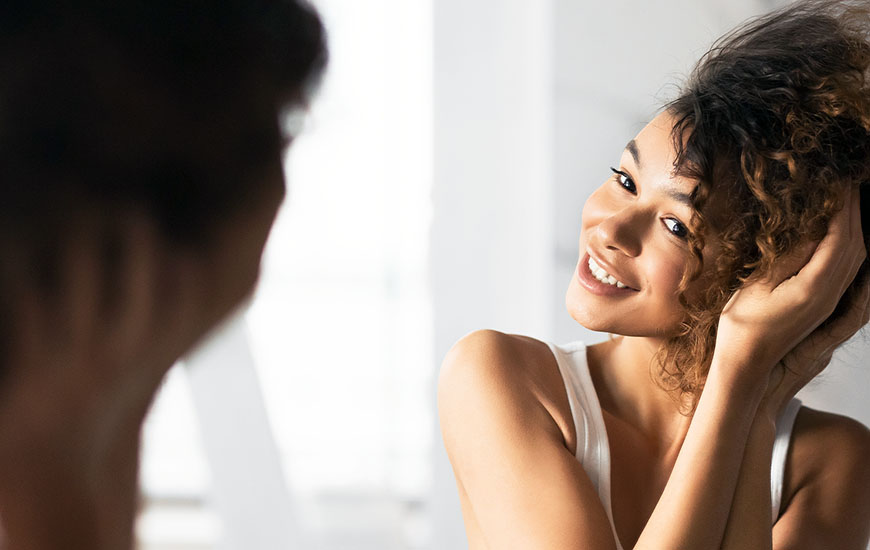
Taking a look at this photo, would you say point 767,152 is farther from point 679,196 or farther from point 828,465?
point 828,465

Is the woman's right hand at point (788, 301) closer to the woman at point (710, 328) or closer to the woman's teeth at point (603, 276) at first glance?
the woman at point (710, 328)

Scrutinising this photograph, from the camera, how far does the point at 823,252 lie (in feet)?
3.14

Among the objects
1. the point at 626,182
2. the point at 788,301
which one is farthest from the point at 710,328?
the point at 626,182

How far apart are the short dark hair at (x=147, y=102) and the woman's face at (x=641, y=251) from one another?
33.3 inches

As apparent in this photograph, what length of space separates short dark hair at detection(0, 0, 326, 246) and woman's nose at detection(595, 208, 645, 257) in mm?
840

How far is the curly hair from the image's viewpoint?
0.94m

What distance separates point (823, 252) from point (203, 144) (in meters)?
0.93

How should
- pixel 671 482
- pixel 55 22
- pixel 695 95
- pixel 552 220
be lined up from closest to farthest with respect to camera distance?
1. pixel 55 22
2. pixel 671 482
3. pixel 695 95
4. pixel 552 220

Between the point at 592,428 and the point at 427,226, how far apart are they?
1.06 meters

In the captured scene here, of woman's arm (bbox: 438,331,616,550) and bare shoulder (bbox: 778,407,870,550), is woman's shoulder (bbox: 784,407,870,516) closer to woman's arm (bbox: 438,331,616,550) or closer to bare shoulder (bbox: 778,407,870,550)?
bare shoulder (bbox: 778,407,870,550)

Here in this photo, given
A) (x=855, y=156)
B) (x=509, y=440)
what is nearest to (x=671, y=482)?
(x=509, y=440)

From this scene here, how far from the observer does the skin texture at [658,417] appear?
0.90 metres

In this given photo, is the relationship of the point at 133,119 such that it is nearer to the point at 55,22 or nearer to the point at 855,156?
the point at 55,22

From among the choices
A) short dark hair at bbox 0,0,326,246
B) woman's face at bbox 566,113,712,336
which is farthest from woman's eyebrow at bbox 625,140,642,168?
short dark hair at bbox 0,0,326,246
